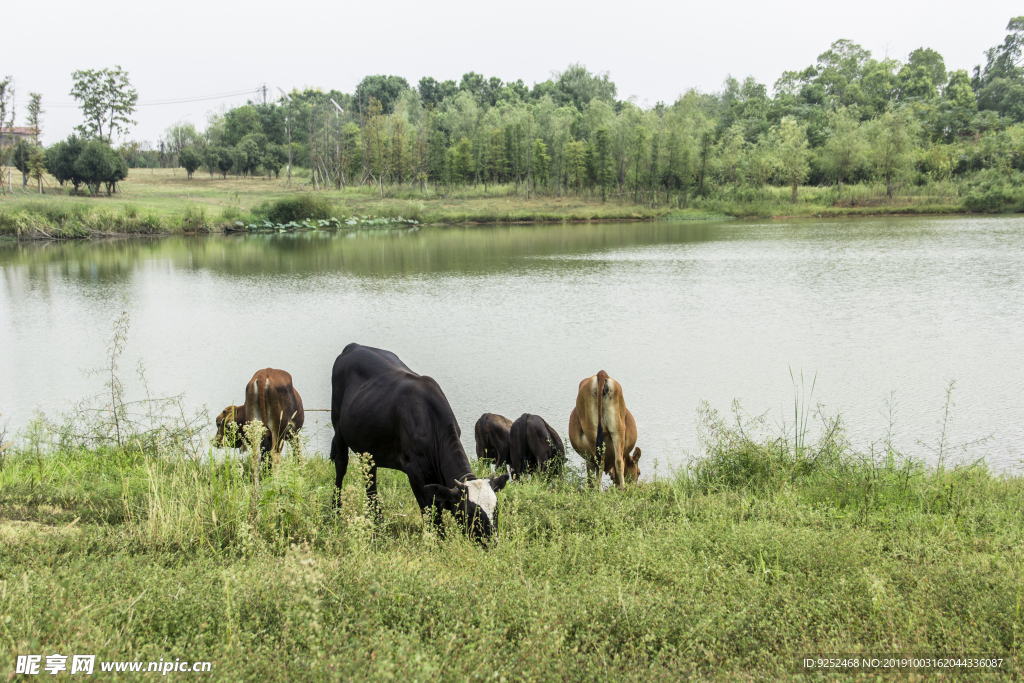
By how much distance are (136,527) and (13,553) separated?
642 mm

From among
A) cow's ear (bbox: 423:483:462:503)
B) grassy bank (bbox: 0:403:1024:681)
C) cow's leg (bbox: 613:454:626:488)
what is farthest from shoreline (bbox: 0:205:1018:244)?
cow's ear (bbox: 423:483:462:503)

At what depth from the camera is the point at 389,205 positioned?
60.0m

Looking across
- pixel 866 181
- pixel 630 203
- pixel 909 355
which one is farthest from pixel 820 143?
pixel 909 355

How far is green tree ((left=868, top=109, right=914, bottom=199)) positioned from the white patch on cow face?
61.4m

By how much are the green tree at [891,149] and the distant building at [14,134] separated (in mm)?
70037

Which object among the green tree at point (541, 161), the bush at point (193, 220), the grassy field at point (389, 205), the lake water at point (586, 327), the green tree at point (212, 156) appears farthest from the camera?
the green tree at point (212, 156)

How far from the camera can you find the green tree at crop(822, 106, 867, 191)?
193 ft

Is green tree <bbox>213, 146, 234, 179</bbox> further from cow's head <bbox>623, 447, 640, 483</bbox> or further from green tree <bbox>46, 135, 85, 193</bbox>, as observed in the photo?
cow's head <bbox>623, 447, 640, 483</bbox>

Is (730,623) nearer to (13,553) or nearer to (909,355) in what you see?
(13,553)

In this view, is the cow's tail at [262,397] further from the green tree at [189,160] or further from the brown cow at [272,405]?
the green tree at [189,160]

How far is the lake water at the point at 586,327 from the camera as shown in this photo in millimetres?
10305

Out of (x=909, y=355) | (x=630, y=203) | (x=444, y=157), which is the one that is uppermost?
(x=444, y=157)

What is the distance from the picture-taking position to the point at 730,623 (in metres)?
3.37

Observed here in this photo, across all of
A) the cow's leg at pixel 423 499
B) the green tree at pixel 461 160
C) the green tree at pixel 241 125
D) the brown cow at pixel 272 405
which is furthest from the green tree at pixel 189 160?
the cow's leg at pixel 423 499
